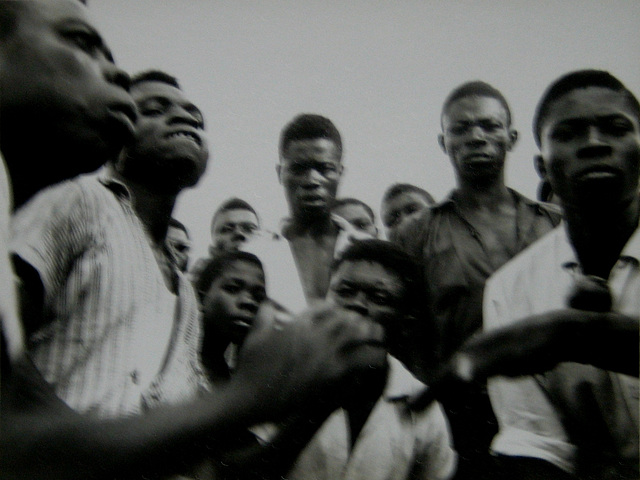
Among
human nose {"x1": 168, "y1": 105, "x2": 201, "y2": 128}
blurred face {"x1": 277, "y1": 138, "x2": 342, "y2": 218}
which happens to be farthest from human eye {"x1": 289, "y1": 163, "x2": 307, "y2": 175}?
human nose {"x1": 168, "y1": 105, "x2": 201, "y2": 128}

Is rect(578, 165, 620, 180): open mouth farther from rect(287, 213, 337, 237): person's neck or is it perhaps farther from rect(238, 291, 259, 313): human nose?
rect(238, 291, 259, 313): human nose

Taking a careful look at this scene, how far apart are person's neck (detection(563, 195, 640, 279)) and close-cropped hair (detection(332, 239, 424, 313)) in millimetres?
332

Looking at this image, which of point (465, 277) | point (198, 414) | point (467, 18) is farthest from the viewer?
point (467, 18)

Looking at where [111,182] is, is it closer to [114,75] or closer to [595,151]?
[114,75]

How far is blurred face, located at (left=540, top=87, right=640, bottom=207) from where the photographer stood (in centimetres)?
126

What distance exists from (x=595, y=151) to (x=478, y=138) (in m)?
0.23

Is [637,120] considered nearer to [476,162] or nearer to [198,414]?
[476,162]

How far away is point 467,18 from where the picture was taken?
55.2 inches

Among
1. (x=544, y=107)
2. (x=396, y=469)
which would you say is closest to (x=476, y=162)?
(x=544, y=107)

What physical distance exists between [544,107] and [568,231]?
0.88 feet

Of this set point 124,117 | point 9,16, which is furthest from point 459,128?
point 9,16

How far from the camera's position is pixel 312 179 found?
4.35 feet

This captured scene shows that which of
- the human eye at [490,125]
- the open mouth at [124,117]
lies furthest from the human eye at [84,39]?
the human eye at [490,125]

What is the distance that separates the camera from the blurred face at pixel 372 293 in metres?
1.21
